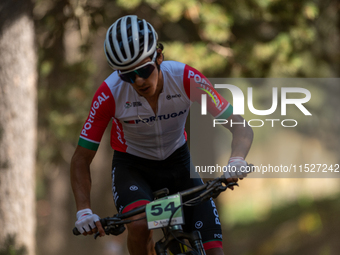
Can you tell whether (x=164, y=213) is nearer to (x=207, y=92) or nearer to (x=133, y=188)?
(x=133, y=188)

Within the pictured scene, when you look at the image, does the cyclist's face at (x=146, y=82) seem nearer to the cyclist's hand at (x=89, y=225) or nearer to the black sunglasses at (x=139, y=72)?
the black sunglasses at (x=139, y=72)

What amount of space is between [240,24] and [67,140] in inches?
192

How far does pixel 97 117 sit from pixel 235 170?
1.18m

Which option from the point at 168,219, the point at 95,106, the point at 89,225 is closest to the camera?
the point at 168,219

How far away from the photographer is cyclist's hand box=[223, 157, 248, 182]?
2.71m

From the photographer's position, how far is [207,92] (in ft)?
10.5

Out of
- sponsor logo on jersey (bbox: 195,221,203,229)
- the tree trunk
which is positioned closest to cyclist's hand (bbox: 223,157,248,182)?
sponsor logo on jersey (bbox: 195,221,203,229)

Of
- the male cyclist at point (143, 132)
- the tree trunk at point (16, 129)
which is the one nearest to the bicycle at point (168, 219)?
the male cyclist at point (143, 132)

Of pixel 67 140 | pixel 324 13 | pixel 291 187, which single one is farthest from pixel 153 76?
pixel 291 187

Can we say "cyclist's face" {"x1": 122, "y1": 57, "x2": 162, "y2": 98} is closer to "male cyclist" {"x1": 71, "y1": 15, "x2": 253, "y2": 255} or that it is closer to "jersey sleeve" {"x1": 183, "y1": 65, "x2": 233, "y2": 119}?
"male cyclist" {"x1": 71, "y1": 15, "x2": 253, "y2": 255}

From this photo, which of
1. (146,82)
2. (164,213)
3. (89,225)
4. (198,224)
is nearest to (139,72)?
(146,82)

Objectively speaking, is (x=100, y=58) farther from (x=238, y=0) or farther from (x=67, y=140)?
(x=238, y=0)

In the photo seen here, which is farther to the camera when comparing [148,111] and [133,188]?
[148,111]

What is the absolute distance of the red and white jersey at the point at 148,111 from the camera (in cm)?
314
